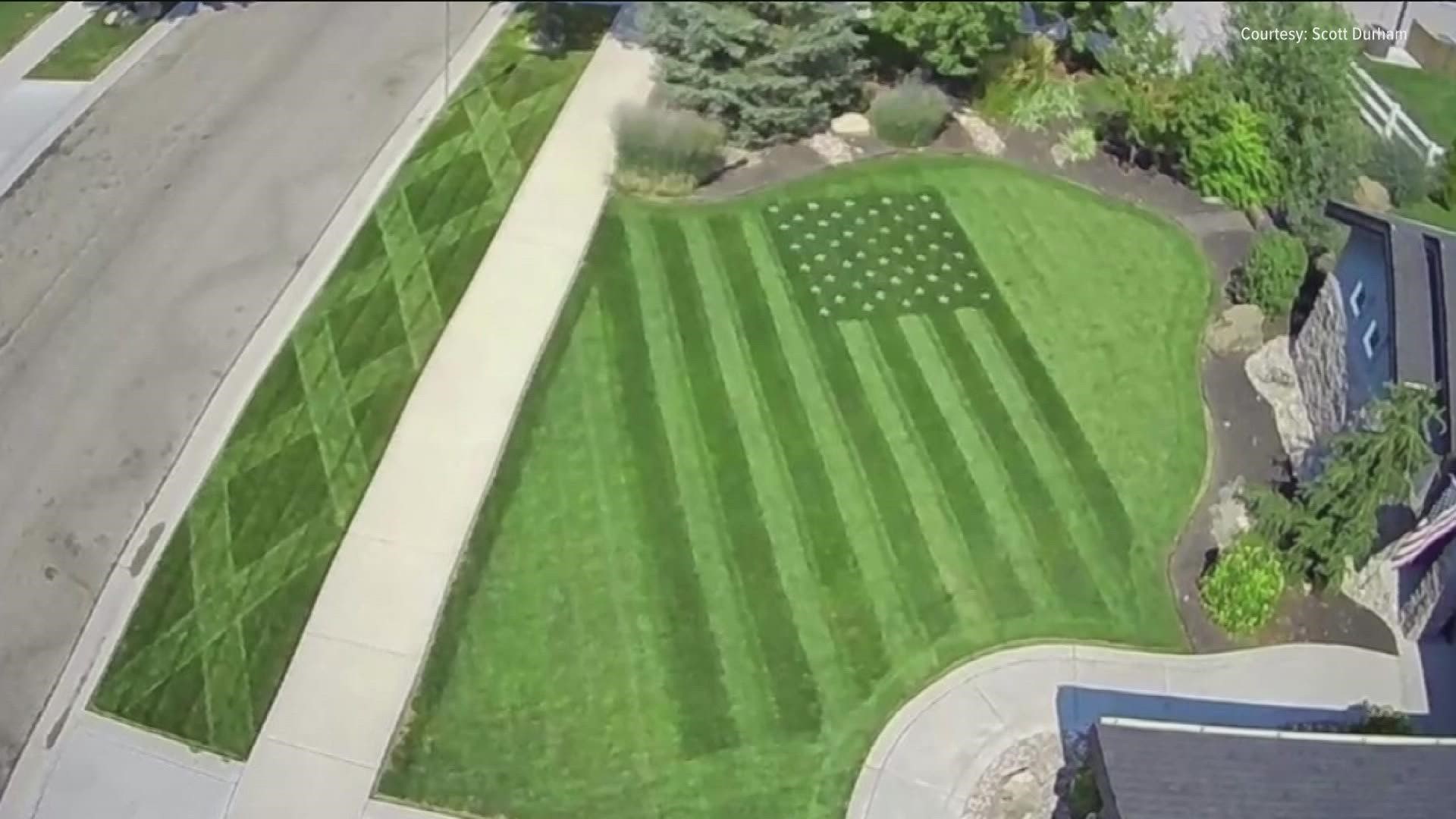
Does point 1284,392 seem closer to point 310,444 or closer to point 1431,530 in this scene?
point 1431,530

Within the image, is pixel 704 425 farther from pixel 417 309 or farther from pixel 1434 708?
pixel 1434 708

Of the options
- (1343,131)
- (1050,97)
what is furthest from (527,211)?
(1343,131)

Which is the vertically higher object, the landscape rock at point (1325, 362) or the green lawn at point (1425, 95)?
the green lawn at point (1425, 95)

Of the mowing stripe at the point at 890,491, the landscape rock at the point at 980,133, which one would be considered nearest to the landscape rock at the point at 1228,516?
the mowing stripe at the point at 890,491

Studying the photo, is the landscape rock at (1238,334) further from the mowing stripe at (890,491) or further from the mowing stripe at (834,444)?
the mowing stripe at (834,444)

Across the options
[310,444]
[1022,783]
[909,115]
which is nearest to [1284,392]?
[909,115]

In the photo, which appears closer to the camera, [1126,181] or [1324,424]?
[1324,424]
